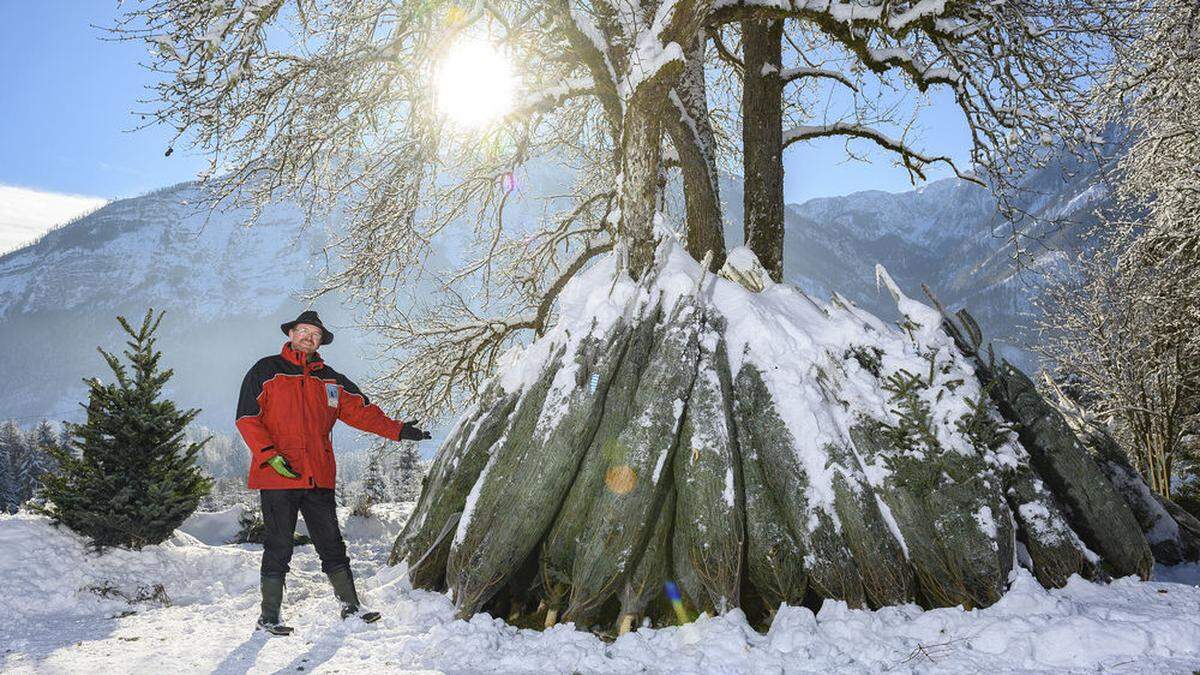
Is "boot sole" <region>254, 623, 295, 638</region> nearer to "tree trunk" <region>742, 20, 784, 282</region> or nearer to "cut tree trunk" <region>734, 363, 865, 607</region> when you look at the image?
"cut tree trunk" <region>734, 363, 865, 607</region>

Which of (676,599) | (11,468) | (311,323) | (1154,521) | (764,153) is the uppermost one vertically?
(764,153)

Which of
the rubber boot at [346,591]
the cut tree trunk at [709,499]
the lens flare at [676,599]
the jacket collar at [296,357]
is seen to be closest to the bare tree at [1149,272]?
the cut tree trunk at [709,499]

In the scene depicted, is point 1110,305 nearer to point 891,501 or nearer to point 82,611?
point 891,501

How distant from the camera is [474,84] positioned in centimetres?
604

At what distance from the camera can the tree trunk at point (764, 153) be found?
22.8ft

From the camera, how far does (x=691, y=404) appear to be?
4660 millimetres

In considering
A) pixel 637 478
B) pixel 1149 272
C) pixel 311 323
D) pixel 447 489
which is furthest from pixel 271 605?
pixel 1149 272

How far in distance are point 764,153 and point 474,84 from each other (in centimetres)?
334

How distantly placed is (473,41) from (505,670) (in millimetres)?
5054

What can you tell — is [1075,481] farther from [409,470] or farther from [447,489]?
[409,470]

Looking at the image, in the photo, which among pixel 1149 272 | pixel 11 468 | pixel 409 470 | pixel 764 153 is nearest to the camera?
pixel 764 153

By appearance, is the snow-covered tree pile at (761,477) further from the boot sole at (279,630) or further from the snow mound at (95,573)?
the snow mound at (95,573)

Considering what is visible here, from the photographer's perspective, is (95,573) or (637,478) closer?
(637,478)

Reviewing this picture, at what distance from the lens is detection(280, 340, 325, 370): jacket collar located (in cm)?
468
